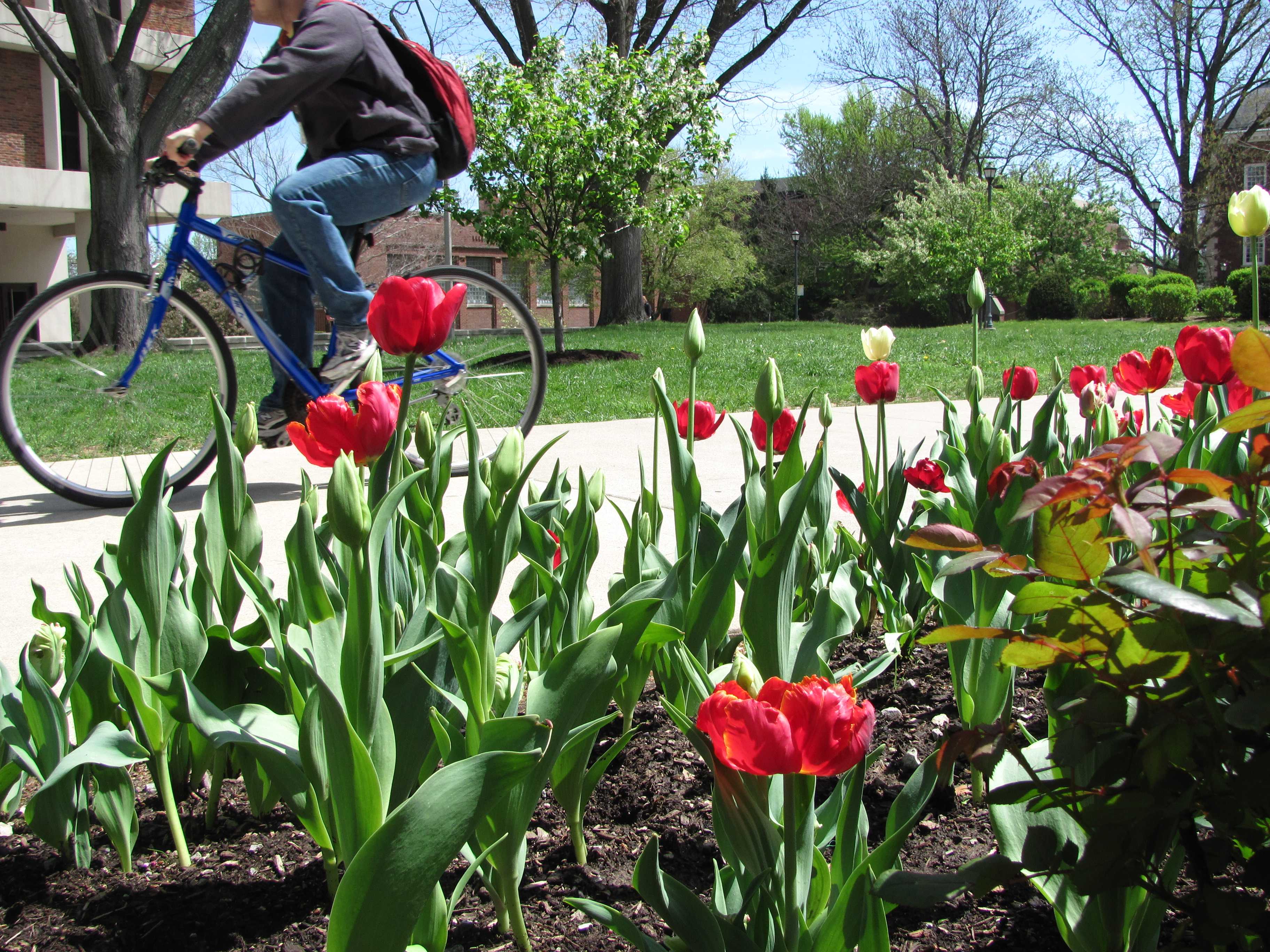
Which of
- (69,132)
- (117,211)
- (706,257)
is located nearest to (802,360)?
(117,211)

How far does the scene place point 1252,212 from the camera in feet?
5.80

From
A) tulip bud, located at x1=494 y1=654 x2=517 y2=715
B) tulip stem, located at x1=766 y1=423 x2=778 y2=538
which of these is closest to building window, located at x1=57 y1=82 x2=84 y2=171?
tulip stem, located at x1=766 y1=423 x2=778 y2=538

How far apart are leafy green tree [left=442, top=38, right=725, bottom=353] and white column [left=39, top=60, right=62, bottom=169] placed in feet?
42.3

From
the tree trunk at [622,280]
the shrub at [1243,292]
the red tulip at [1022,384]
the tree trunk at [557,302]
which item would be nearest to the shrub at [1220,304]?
the shrub at [1243,292]

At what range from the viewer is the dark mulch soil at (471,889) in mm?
1112

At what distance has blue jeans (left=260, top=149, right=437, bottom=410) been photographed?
3.03m

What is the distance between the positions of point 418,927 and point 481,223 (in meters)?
11.4

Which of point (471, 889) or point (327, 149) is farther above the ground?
point (327, 149)

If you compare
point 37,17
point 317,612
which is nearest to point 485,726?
point 317,612

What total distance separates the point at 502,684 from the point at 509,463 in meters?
0.28

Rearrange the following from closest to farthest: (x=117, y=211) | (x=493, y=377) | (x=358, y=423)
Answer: (x=358, y=423)
(x=493, y=377)
(x=117, y=211)

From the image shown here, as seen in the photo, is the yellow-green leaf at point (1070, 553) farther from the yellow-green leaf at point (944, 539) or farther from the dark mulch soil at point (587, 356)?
the dark mulch soil at point (587, 356)

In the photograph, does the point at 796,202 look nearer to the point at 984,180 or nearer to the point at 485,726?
the point at 984,180

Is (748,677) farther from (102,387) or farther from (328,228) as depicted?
(102,387)
